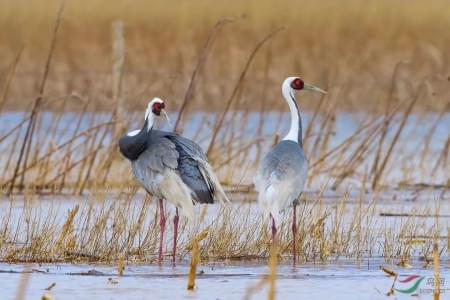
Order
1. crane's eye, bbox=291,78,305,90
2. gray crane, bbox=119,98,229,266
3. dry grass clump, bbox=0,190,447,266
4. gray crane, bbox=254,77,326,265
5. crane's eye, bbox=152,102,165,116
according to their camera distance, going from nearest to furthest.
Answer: dry grass clump, bbox=0,190,447,266 < gray crane, bbox=254,77,326,265 < gray crane, bbox=119,98,229,266 < crane's eye, bbox=152,102,165,116 < crane's eye, bbox=291,78,305,90

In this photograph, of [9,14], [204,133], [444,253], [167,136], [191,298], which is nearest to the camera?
[191,298]

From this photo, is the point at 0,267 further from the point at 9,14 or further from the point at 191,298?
the point at 9,14

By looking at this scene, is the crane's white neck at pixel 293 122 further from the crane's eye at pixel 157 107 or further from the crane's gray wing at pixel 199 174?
the crane's eye at pixel 157 107

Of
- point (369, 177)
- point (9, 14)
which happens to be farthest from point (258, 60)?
point (369, 177)

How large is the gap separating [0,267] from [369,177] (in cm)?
638

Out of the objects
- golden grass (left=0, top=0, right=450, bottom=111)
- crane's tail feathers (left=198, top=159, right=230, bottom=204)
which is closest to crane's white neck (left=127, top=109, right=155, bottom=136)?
crane's tail feathers (left=198, top=159, right=230, bottom=204)

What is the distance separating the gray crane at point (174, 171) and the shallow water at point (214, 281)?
0.88m

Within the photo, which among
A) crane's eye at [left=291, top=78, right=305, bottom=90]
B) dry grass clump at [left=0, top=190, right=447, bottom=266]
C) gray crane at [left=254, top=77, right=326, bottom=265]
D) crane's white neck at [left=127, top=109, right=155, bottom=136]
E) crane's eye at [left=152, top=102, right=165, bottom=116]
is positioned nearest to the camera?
dry grass clump at [left=0, top=190, right=447, bottom=266]

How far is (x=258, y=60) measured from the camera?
82.4 ft

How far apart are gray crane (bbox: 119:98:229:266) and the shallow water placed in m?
0.88

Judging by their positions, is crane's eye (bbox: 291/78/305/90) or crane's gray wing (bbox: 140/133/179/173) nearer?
crane's gray wing (bbox: 140/133/179/173)

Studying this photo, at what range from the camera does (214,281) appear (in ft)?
26.0

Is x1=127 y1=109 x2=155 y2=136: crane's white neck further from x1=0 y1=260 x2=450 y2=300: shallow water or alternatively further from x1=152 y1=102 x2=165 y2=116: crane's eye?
x1=0 y1=260 x2=450 y2=300: shallow water

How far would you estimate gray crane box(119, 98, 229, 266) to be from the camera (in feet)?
31.0
